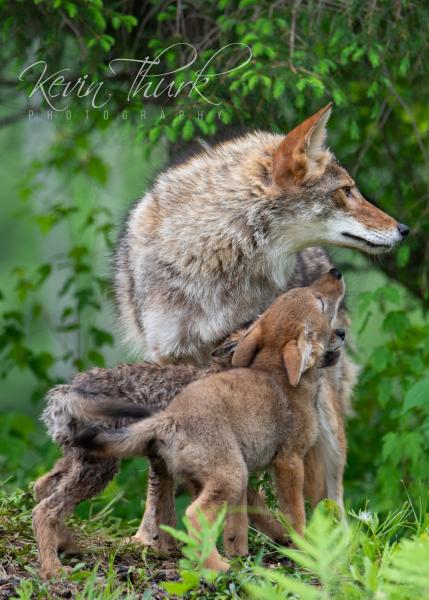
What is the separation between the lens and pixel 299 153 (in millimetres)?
5988

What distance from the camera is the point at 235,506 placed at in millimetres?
4680

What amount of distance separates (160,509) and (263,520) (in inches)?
22.1

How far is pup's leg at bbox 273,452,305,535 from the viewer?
501 centimetres

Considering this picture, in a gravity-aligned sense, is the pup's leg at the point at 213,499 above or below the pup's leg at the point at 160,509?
above

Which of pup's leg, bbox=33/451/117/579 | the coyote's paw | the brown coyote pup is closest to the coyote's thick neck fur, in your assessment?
the brown coyote pup

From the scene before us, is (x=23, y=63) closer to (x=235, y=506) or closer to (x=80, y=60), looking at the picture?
(x=80, y=60)

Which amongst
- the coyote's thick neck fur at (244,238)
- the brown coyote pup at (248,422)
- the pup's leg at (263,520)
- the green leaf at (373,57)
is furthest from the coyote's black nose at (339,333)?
the green leaf at (373,57)

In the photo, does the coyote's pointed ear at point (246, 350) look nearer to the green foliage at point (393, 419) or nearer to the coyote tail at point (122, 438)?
the coyote tail at point (122, 438)

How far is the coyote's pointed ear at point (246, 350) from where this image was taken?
527 cm

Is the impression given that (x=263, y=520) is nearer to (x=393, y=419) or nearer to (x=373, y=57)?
(x=393, y=419)

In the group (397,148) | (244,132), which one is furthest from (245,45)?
(397,148)

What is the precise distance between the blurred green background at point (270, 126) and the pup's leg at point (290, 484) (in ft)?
2.38

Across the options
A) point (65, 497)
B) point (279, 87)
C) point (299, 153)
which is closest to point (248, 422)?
point (65, 497)

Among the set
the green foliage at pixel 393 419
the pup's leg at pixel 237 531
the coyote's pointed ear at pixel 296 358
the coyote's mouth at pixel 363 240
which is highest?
the coyote's mouth at pixel 363 240
